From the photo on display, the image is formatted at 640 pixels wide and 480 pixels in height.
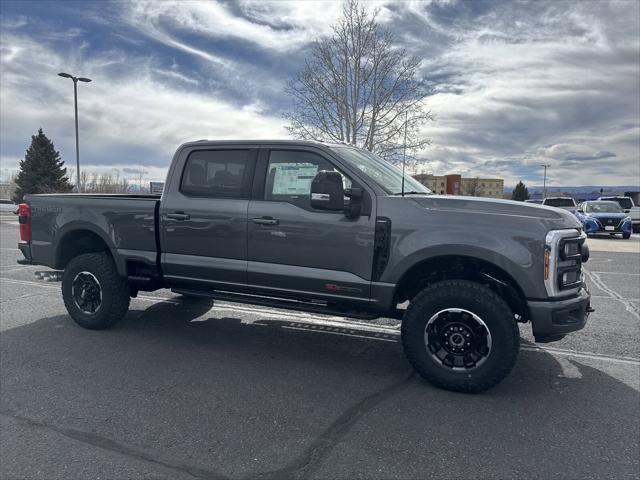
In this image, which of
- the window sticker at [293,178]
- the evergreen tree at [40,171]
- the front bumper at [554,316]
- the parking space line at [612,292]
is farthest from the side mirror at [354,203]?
the evergreen tree at [40,171]

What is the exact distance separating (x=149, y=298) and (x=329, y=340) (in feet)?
10.8

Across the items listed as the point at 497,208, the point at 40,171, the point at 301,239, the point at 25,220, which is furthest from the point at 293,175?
the point at 40,171

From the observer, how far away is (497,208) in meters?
3.80

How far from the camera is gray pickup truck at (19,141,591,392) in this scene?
3.70 metres

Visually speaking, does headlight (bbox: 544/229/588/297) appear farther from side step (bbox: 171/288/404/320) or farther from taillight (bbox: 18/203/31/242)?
taillight (bbox: 18/203/31/242)

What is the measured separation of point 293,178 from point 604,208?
21.3 metres

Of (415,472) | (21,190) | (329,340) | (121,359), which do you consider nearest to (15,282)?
(121,359)

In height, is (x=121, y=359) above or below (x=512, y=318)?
below

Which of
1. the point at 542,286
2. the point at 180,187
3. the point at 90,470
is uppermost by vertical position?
the point at 180,187

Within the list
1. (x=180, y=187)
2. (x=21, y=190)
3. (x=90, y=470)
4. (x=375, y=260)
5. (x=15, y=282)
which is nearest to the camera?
(x=90, y=470)

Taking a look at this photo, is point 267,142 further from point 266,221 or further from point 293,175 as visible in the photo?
point 266,221

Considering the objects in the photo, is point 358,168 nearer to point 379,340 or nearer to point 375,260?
point 375,260

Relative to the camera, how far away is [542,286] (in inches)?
142

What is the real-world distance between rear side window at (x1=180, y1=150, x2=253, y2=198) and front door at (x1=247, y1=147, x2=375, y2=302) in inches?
7.6
